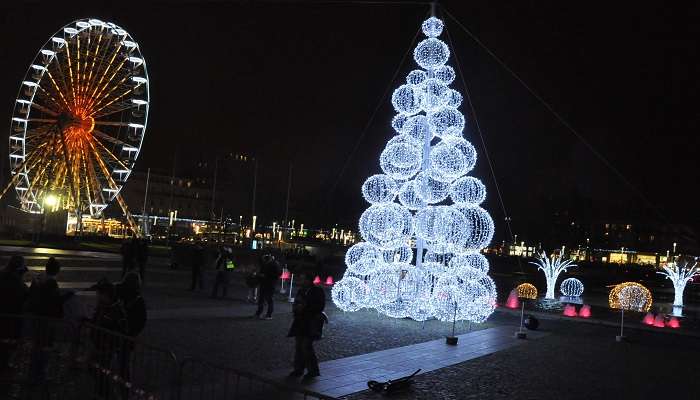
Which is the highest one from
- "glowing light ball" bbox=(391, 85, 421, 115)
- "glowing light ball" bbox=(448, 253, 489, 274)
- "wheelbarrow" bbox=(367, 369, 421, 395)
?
"glowing light ball" bbox=(391, 85, 421, 115)

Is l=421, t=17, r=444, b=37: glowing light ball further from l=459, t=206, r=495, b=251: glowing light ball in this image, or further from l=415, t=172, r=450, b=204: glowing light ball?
l=459, t=206, r=495, b=251: glowing light ball

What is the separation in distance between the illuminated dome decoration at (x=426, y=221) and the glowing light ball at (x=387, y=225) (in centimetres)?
3

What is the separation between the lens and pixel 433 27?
19.1 meters

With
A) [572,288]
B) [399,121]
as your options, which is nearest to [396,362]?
[399,121]

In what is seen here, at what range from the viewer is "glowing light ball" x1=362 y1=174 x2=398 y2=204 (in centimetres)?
1856

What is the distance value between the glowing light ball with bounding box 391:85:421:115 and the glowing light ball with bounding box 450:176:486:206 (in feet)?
8.28

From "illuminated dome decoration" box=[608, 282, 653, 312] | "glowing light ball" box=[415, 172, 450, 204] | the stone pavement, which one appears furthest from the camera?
"illuminated dome decoration" box=[608, 282, 653, 312]

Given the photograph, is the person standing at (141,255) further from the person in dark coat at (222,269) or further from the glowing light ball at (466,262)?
the glowing light ball at (466,262)

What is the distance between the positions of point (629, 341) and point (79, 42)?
101ft

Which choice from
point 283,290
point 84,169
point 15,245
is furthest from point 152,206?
point 283,290

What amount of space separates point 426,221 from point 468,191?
145 centimetres

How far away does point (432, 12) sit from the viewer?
19.6m

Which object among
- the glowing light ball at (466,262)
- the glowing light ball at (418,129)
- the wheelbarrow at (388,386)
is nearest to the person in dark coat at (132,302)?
the wheelbarrow at (388,386)

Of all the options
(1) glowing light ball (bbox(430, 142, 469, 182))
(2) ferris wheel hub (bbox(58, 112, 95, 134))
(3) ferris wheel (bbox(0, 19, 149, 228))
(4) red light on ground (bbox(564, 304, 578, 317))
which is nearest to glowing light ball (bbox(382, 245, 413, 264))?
(1) glowing light ball (bbox(430, 142, 469, 182))
